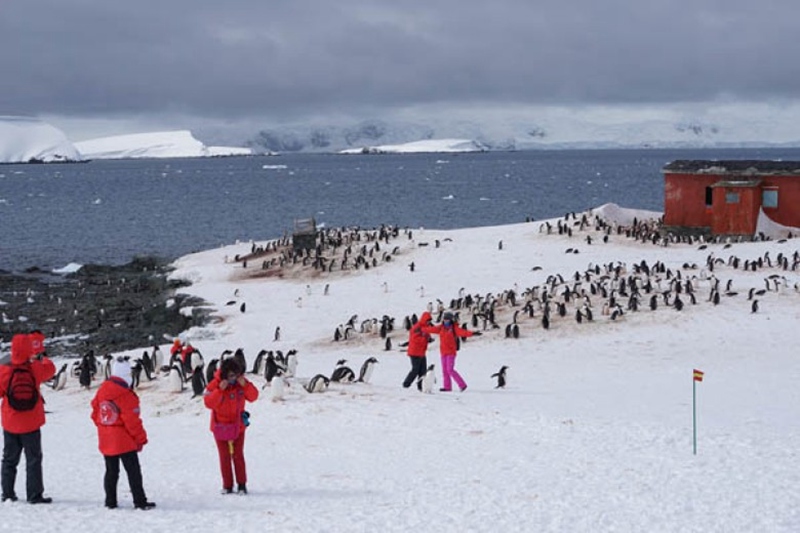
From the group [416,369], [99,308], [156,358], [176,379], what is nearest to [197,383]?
[176,379]

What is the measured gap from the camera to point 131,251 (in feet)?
179

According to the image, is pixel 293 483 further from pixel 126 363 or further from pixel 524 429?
pixel 524 429

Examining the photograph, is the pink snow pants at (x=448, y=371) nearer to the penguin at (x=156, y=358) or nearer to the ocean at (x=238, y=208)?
the penguin at (x=156, y=358)

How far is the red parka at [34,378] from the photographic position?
933 centimetres

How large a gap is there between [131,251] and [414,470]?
45325 mm

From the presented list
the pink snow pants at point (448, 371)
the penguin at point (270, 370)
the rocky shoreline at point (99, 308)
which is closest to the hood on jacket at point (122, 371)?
the penguin at point (270, 370)

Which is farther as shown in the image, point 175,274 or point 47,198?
point 47,198

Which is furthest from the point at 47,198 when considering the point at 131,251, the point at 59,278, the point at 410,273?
the point at 410,273

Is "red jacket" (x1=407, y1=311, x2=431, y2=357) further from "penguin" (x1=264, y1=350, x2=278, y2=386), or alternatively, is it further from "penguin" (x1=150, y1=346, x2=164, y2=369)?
"penguin" (x1=150, y1=346, x2=164, y2=369)

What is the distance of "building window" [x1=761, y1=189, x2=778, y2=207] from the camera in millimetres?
37312

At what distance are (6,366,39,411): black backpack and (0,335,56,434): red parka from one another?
0.03 meters

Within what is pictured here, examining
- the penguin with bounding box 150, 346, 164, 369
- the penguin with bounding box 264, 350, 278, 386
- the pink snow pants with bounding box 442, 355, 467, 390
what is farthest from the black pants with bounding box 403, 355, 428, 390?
the penguin with bounding box 150, 346, 164, 369

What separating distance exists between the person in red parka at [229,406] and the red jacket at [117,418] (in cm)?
76

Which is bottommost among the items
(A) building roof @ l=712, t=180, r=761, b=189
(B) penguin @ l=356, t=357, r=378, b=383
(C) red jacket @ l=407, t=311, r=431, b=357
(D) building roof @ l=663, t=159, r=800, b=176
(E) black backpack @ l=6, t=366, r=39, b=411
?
(B) penguin @ l=356, t=357, r=378, b=383
